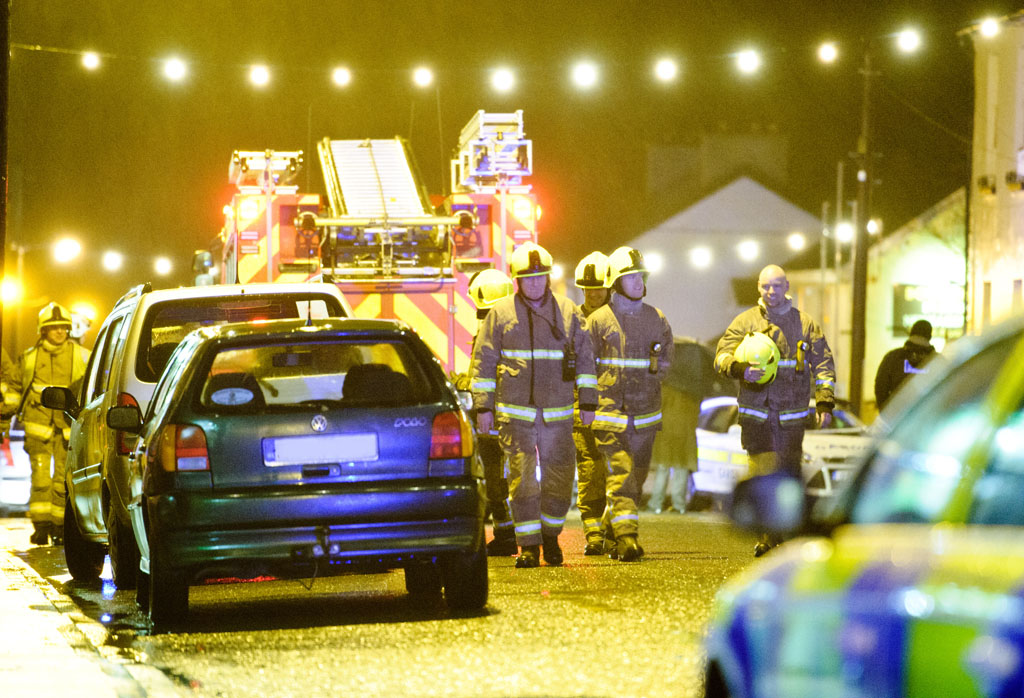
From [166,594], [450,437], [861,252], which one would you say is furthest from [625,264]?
[861,252]

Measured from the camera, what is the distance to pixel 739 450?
16.4 metres

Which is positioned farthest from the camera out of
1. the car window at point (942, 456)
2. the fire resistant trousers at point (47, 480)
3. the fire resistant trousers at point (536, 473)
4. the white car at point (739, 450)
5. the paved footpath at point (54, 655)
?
the white car at point (739, 450)

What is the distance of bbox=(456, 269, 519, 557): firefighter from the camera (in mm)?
11047

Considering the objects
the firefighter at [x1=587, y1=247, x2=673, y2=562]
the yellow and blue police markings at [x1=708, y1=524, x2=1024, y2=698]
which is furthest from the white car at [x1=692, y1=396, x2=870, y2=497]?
the yellow and blue police markings at [x1=708, y1=524, x2=1024, y2=698]

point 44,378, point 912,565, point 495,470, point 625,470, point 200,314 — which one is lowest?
point 495,470

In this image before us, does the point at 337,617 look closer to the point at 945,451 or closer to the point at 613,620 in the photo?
the point at 613,620

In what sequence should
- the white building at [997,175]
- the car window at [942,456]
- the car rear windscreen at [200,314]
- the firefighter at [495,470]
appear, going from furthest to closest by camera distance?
the white building at [997,175] < the firefighter at [495,470] < the car rear windscreen at [200,314] < the car window at [942,456]

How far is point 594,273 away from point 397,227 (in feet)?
15.1

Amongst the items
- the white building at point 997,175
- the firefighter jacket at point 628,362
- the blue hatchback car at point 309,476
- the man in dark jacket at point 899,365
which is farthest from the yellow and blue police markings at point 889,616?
the white building at point 997,175

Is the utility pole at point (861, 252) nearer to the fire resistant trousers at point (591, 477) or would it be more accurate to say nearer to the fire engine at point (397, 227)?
the fire engine at point (397, 227)

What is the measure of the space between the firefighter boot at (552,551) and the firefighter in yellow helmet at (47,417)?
5060 mm

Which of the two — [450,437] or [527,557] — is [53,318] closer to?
[527,557]

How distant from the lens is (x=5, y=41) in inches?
521

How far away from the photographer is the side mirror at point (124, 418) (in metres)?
8.62
